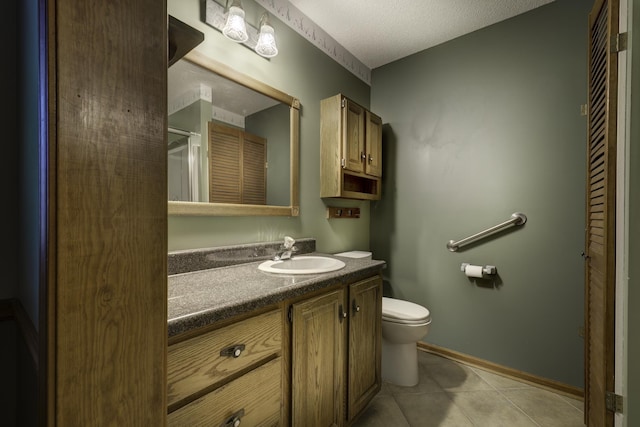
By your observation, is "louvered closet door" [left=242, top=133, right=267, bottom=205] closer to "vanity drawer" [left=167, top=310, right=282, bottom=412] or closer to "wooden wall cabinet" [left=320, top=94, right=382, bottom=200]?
"wooden wall cabinet" [left=320, top=94, right=382, bottom=200]

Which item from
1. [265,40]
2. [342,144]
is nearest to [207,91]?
[265,40]

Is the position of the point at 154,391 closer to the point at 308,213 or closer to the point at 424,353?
the point at 308,213

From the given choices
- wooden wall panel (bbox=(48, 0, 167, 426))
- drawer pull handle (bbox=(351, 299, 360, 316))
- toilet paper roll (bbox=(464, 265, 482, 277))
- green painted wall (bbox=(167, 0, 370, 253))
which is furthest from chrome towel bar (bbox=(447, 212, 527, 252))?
wooden wall panel (bbox=(48, 0, 167, 426))

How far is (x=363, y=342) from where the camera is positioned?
4.70 ft

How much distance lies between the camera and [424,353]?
7.45 feet

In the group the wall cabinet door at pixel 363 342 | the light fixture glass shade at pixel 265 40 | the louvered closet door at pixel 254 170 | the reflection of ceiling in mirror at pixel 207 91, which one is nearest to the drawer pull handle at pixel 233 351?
the wall cabinet door at pixel 363 342

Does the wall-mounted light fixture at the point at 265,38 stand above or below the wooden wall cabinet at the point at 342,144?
above

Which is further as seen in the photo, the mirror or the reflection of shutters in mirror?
the reflection of shutters in mirror

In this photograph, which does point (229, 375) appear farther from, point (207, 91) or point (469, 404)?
point (469, 404)

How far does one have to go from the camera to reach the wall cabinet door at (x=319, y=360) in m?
1.05

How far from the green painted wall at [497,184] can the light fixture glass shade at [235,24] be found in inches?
60.0

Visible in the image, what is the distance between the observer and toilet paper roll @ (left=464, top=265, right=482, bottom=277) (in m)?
1.99

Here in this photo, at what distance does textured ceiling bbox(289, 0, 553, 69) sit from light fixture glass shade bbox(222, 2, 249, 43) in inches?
23.5

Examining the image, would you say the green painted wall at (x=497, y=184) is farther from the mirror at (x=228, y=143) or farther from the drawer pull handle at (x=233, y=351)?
the drawer pull handle at (x=233, y=351)
